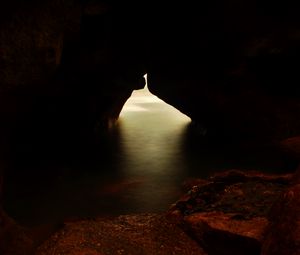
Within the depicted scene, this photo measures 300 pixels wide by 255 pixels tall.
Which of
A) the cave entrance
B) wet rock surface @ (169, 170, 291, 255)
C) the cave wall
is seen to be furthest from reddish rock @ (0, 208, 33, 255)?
the cave wall

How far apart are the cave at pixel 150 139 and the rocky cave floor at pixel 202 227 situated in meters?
0.03

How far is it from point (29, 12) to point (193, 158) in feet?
29.0

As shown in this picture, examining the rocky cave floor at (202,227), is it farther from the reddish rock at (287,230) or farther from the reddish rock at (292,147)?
the reddish rock at (292,147)

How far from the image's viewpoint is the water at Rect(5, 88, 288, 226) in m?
8.28

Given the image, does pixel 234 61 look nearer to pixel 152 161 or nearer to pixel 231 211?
pixel 152 161

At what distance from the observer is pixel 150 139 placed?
57.5 ft

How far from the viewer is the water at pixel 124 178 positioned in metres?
8.28

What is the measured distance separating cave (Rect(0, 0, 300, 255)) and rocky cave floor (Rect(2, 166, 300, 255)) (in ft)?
0.09

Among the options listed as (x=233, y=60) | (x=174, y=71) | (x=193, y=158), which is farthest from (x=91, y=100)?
(x=233, y=60)

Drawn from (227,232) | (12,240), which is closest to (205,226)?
(227,232)

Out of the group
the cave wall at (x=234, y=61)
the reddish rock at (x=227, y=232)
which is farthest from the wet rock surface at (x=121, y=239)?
the cave wall at (x=234, y=61)

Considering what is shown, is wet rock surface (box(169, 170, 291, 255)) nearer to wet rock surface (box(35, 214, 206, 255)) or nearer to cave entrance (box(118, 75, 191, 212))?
wet rock surface (box(35, 214, 206, 255))

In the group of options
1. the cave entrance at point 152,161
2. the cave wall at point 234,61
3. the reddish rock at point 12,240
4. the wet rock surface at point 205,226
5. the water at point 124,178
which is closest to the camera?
the wet rock surface at point 205,226

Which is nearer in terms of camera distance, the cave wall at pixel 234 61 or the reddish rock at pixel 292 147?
the cave wall at pixel 234 61
